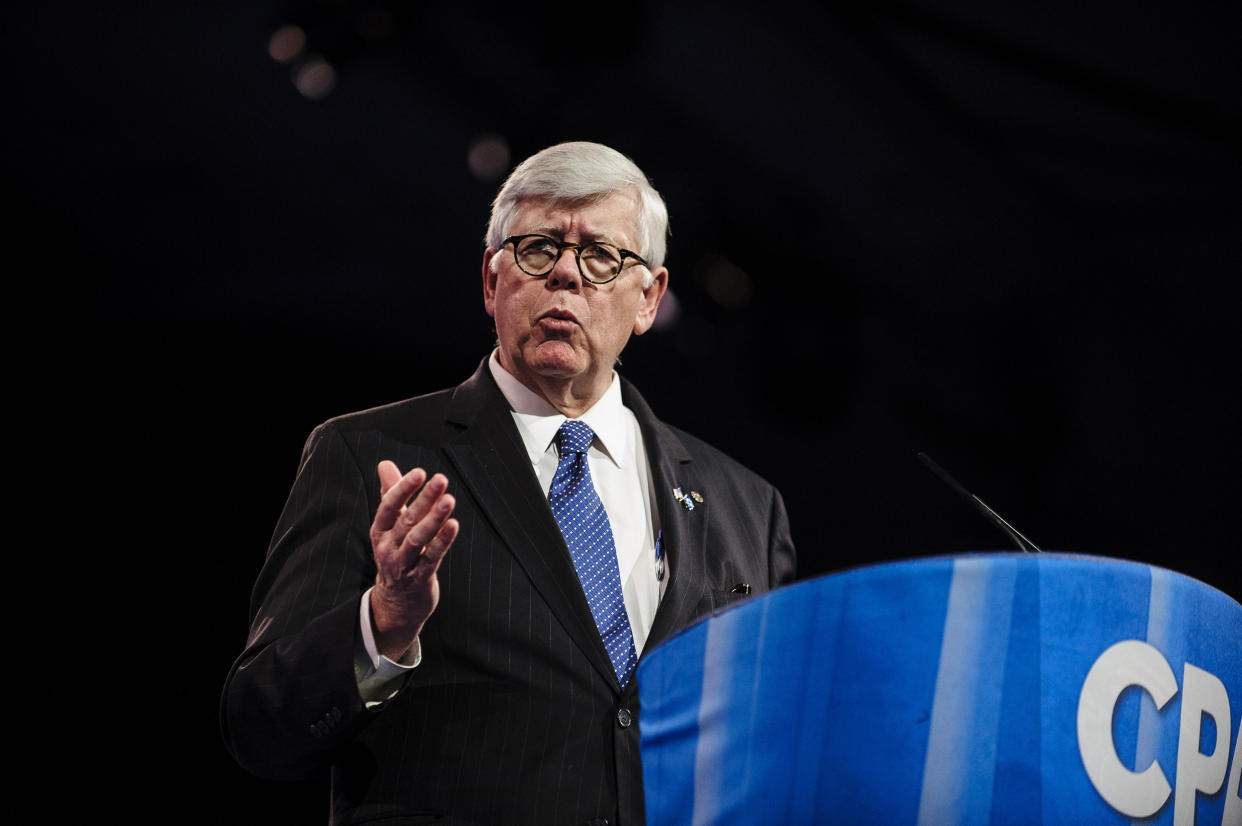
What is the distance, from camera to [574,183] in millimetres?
1956

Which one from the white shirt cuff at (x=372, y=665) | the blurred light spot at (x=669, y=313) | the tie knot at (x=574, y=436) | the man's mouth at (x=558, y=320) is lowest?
the white shirt cuff at (x=372, y=665)

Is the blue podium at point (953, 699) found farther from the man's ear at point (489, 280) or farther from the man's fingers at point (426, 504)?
the man's ear at point (489, 280)

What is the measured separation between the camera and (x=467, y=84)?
2.89 metres

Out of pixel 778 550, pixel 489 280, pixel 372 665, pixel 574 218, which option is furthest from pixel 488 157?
pixel 372 665

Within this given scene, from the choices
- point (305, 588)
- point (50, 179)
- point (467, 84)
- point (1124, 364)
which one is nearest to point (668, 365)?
point (467, 84)

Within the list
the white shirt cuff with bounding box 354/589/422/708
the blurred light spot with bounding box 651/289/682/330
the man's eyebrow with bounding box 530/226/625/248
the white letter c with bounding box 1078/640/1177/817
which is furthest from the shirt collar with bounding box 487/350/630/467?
the blurred light spot with bounding box 651/289/682/330

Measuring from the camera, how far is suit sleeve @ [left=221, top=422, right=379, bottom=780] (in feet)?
4.53

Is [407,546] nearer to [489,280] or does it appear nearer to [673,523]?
[673,523]

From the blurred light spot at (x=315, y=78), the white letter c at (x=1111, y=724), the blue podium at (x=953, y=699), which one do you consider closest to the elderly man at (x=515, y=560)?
the blue podium at (x=953, y=699)

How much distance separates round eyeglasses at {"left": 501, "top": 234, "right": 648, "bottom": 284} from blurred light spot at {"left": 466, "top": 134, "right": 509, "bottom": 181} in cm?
107

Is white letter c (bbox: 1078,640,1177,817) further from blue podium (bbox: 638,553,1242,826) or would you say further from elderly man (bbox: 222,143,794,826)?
elderly man (bbox: 222,143,794,826)

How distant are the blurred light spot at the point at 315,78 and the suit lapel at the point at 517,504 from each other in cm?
126

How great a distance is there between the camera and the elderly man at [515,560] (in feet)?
4.59

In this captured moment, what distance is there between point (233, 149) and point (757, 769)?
2249 millimetres
